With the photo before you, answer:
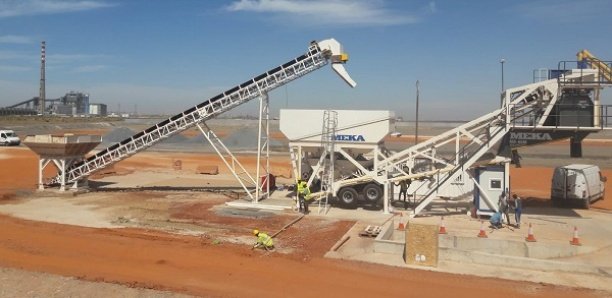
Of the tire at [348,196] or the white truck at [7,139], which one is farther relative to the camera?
the white truck at [7,139]

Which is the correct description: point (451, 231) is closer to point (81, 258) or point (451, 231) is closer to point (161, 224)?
point (161, 224)

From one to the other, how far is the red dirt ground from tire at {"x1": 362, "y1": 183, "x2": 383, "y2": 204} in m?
3.38

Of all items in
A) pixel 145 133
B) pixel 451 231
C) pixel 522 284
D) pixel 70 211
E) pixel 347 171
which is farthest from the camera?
pixel 145 133

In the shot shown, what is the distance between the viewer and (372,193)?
811 inches

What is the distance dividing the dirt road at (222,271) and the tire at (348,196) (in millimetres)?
7120

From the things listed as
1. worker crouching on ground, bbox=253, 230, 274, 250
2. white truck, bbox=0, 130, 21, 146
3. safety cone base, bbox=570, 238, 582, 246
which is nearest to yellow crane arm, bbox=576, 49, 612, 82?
safety cone base, bbox=570, 238, 582, 246

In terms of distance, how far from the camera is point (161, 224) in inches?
709

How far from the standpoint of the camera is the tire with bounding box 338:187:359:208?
817 inches

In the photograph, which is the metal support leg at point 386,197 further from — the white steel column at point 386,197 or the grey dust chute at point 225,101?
the grey dust chute at point 225,101

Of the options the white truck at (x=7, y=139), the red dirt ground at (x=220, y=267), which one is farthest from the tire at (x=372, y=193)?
the white truck at (x=7, y=139)

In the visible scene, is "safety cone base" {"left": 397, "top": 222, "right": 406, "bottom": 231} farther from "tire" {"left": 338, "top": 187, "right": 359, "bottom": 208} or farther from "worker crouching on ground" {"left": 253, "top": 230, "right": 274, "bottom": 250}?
"worker crouching on ground" {"left": 253, "top": 230, "right": 274, "bottom": 250}

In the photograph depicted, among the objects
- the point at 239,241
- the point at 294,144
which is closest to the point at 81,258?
the point at 239,241

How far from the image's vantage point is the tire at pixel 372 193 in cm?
2052

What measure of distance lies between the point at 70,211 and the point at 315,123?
10.7 metres
